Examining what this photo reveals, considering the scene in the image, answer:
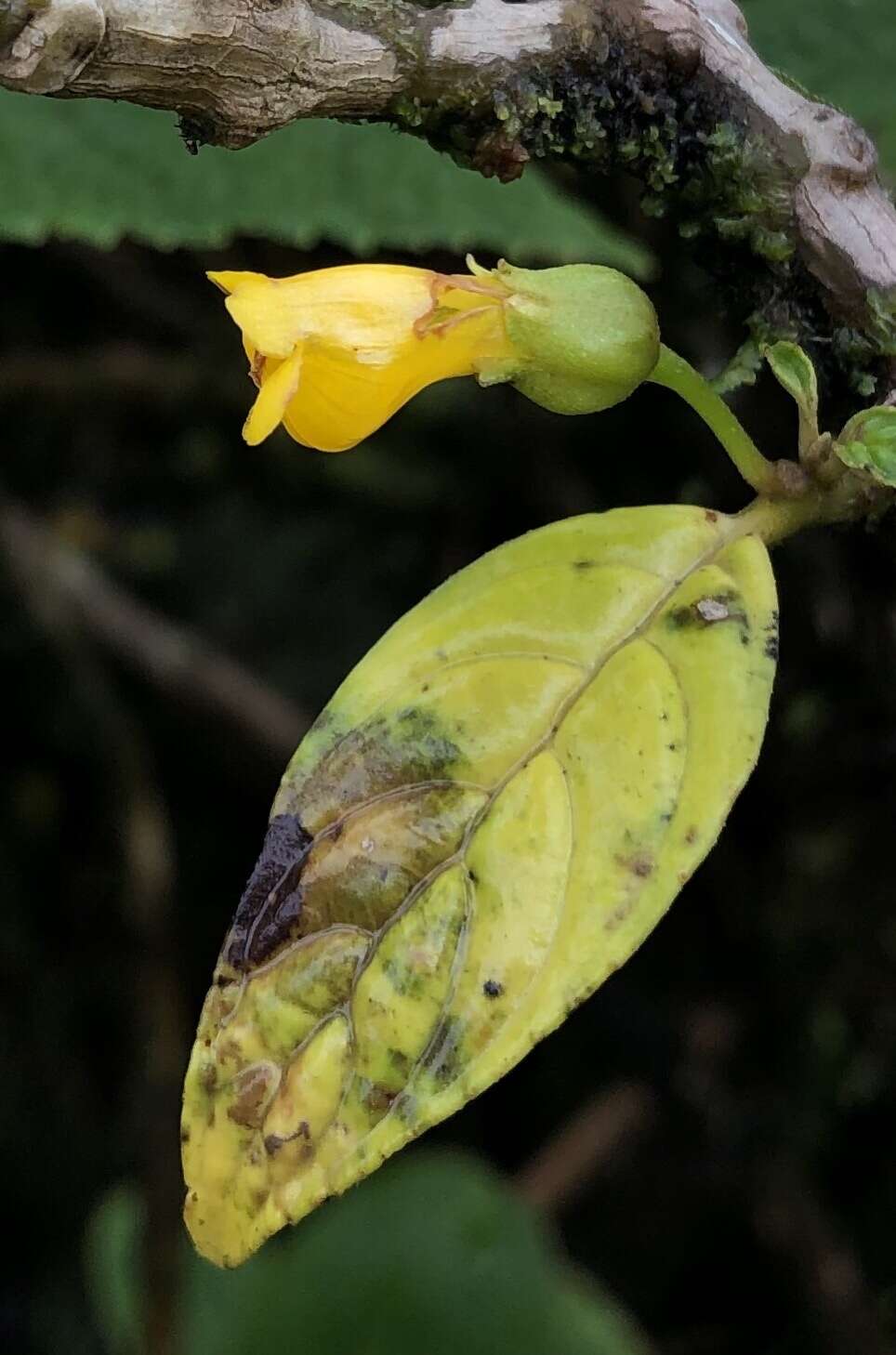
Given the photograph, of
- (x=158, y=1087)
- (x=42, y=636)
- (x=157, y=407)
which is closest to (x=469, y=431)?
(x=157, y=407)

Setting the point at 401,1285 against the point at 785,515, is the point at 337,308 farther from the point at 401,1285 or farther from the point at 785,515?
the point at 401,1285

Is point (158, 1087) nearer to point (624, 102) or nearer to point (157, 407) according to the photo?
point (157, 407)

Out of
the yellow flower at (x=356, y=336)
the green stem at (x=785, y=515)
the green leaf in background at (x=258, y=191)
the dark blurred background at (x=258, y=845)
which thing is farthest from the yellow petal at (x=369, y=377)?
the dark blurred background at (x=258, y=845)

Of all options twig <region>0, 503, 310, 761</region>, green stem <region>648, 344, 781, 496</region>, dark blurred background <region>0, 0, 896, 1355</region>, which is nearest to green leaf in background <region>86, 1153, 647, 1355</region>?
dark blurred background <region>0, 0, 896, 1355</region>

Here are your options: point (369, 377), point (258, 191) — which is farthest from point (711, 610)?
point (258, 191)

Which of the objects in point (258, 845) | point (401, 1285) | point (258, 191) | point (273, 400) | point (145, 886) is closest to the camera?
point (273, 400)

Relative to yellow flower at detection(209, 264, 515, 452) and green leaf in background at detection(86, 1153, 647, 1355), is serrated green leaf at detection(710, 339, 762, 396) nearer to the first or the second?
yellow flower at detection(209, 264, 515, 452)
